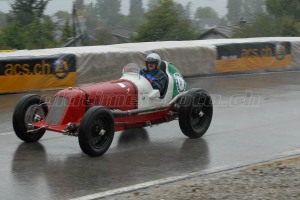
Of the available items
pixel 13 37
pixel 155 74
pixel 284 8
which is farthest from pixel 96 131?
pixel 284 8

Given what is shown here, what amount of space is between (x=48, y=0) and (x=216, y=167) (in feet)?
163

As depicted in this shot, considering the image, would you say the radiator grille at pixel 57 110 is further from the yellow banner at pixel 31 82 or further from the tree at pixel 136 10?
the tree at pixel 136 10

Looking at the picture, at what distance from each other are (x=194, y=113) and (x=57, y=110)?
256 cm

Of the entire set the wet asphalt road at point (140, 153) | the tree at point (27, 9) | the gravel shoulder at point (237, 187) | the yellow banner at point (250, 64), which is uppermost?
the tree at point (27, 9)

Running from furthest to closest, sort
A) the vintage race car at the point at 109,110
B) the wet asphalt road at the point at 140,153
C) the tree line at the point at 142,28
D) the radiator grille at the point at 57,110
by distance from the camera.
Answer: the tree line at the point at 142,28 → the radiator grille at the point at 57,110 → the vintage race car at the point at 109,110 → the wet asphalt road at the point at 140,153

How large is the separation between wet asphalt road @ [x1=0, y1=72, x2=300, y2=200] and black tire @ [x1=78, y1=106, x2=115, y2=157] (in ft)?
0.59

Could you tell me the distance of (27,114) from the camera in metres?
9.23

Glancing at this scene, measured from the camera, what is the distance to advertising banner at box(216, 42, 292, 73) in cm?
2137

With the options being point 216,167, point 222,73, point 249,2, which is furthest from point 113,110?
point 249,2

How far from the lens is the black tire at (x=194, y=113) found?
994 cm

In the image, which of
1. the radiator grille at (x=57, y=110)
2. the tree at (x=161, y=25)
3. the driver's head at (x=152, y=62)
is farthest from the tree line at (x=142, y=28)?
the radiator grille at (x=57, y=110)

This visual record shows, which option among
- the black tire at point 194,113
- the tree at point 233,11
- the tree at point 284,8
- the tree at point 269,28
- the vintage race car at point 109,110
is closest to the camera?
the vintage race car at point 109,110

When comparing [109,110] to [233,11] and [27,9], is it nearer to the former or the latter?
[27,9]

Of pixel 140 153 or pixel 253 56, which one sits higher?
pixel 253 56
